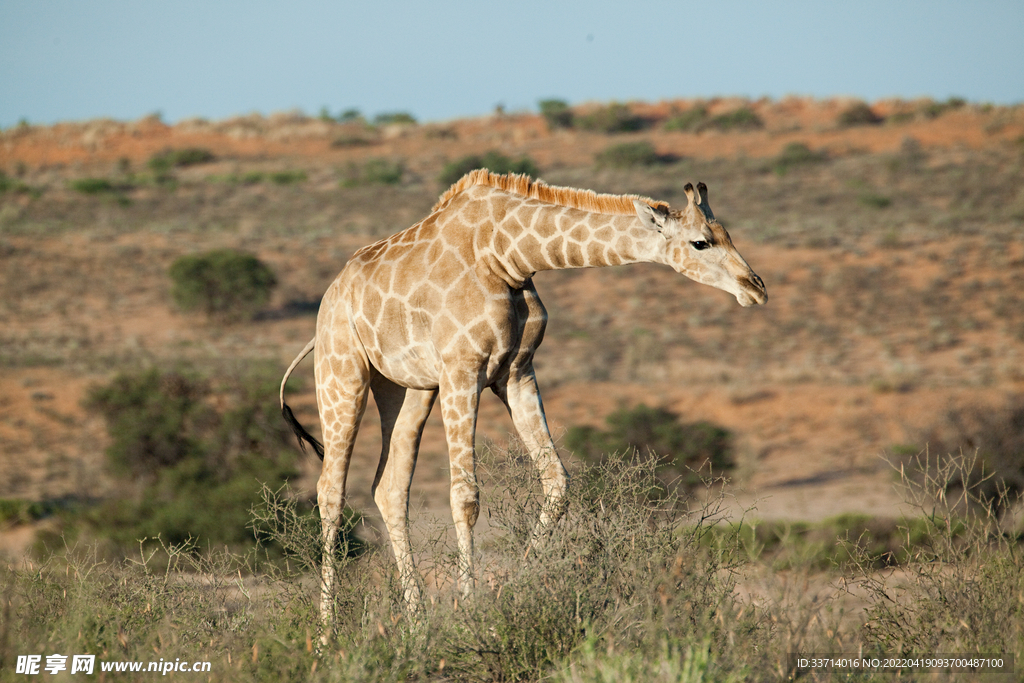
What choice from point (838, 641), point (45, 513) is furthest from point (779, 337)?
point (838, 641)

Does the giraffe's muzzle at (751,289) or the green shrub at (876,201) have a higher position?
the green shrub at (876,201)

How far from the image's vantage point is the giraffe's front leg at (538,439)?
16.4 ft

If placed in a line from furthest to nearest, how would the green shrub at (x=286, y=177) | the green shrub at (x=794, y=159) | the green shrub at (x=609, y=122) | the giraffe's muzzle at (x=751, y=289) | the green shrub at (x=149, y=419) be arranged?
the green shrub at (x=609, y=122), the green shrub at (x=286, y=177), the green shrub at (x=794, y=159), the green shrub at (x=149, y=419), the giraffe's muzzle at (x=751, y=289)

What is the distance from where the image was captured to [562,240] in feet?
16.8

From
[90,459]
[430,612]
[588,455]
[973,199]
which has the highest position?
[973,199]

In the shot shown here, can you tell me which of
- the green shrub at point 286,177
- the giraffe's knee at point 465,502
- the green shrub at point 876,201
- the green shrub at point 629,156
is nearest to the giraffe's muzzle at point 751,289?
the giraffe's knee at point 465,502

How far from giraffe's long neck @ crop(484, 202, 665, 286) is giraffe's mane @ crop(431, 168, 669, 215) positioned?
75 millimetres

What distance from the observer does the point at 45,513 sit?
13922 mm

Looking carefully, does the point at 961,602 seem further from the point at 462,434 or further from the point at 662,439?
the point at 662,439

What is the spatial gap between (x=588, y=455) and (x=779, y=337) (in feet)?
37.7

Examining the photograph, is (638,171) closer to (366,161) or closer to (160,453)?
(366,161)

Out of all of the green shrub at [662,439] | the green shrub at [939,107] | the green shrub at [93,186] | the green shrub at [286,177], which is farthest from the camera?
the green shrub at [939,107]

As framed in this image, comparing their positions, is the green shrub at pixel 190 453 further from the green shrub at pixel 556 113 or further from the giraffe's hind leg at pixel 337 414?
the green shrub at pixel 556 113

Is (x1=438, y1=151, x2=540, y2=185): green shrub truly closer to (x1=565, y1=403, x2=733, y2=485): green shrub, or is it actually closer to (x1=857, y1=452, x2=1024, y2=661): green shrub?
(x1=565, y1=403, x2=733, y2=485): green shrub
